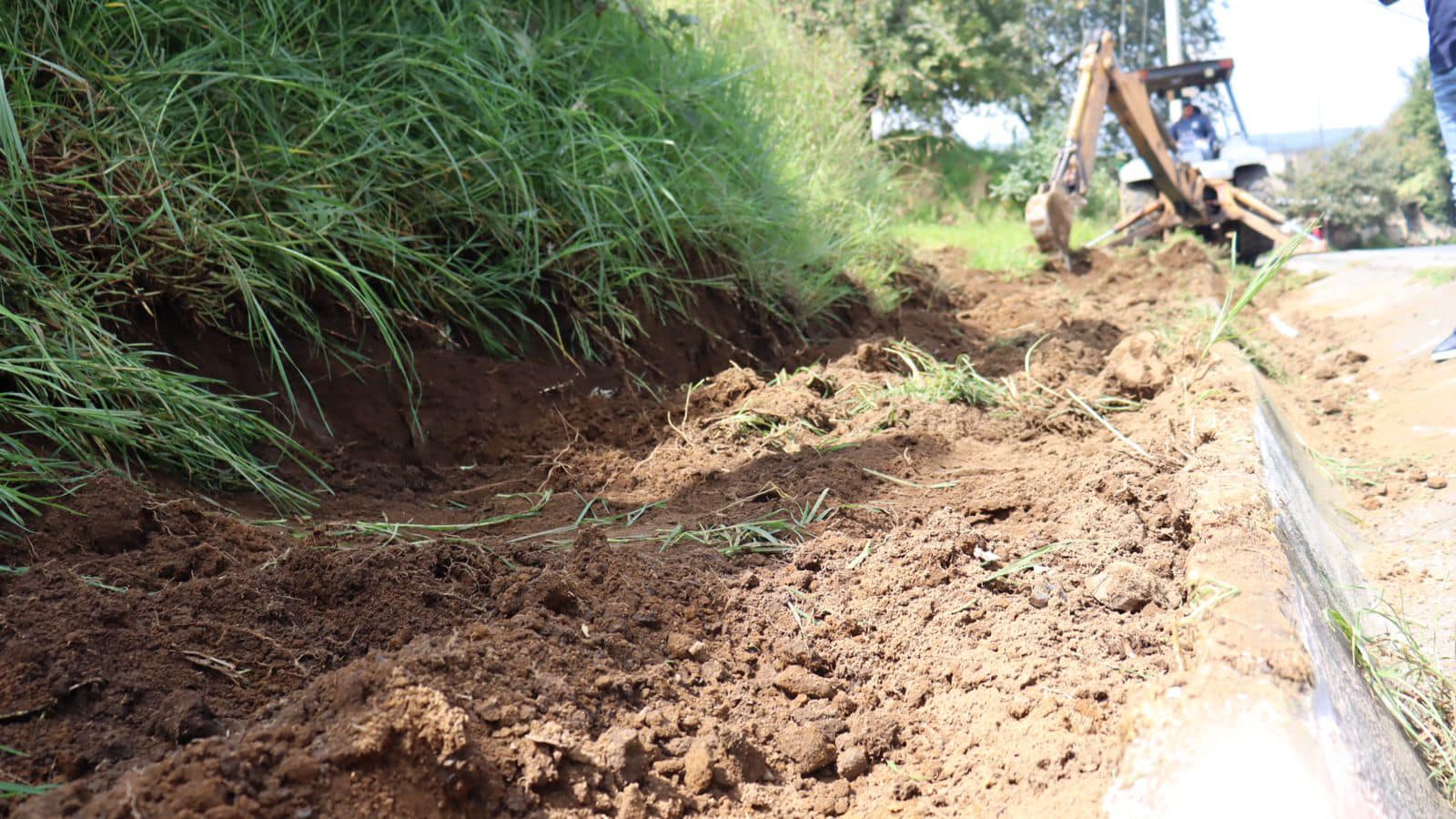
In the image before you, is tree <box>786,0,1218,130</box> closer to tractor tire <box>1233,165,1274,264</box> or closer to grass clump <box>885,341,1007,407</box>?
tractor tire <box>1233,165,1274,264</box>

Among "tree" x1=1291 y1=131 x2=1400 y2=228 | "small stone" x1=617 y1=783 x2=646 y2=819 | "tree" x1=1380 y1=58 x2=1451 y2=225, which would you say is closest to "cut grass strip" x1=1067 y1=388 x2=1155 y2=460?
"small stone" x1=617 y1=783 x2=646 y2=819

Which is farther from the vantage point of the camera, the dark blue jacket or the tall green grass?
the dark blue jacket

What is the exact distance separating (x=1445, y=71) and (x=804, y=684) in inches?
171

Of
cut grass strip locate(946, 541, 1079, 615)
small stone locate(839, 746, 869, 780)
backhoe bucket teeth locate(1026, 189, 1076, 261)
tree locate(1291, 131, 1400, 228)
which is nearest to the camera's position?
small stone locate(839, 746, 869, 780)

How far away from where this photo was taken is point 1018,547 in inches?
78.9

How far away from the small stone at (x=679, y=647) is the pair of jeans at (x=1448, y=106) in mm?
4262

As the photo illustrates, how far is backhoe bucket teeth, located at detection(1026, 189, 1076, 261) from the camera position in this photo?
6.61 meters

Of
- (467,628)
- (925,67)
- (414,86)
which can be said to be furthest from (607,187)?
(925,67)

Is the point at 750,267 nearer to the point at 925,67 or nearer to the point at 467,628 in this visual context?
the point at 467,628

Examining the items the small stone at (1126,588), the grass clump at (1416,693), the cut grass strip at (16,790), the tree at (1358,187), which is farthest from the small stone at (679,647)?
the tree at (1358,187)

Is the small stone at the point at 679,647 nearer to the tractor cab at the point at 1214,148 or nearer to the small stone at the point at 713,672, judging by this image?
the small stone at the point at 713,672

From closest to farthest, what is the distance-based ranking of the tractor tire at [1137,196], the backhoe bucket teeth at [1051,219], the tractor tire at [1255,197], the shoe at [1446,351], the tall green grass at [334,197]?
the tall green grass at [334,197] < the shoe at [1446,351] < the backhoe bucket teeth at [1051,219] < the tractor tire at [1255,197] < the tractor tire at [1137,196]

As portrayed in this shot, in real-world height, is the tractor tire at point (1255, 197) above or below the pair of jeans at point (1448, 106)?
below

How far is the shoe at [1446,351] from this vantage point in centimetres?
412
